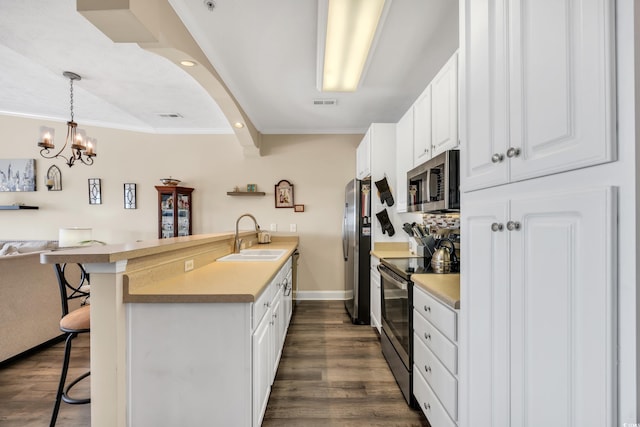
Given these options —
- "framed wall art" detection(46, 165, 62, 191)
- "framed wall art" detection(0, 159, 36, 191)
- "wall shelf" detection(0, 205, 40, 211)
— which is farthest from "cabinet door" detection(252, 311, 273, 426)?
"framed wall art" detection(0, 159, 36, 191)

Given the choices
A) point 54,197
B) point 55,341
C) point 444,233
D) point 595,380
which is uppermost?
point 54,197

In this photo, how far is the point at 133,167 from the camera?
167 inches

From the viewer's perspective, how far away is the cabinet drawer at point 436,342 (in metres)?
1.25

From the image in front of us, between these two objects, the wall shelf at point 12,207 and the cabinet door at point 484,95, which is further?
the wall shelf at point 12,207

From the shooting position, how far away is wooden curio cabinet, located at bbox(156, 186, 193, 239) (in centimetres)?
394

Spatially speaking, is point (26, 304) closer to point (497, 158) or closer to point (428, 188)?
point (428, 188)

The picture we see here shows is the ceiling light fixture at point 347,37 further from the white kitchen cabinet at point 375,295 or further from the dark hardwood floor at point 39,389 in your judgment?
the dark hardwood floor at point 39,389

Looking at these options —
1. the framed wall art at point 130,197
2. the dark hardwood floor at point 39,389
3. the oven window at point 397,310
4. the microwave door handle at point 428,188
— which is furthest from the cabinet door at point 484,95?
the framed wall art at point 130,197

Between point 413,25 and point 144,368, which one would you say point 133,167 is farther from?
point 413,25

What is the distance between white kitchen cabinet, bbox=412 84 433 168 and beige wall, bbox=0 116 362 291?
182cm

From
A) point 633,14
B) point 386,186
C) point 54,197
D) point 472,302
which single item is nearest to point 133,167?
point 54,197

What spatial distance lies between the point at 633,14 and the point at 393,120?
333cm

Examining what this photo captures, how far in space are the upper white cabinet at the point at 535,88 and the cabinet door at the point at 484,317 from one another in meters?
0.15

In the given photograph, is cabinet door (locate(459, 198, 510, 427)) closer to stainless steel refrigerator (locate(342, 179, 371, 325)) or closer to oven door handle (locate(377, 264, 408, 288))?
oven door handle (locate(377, 264, 408, 288))
